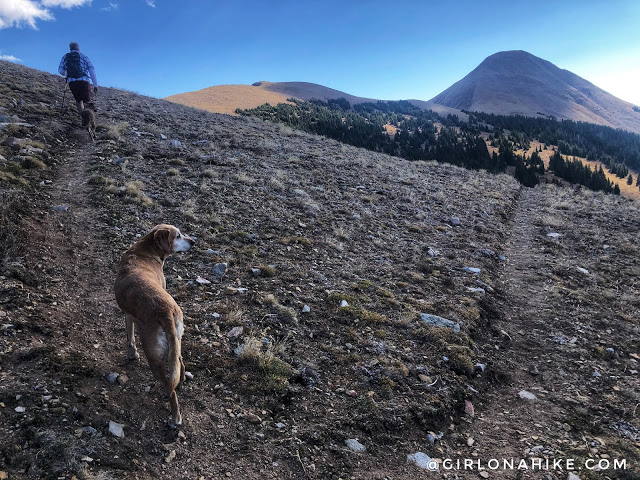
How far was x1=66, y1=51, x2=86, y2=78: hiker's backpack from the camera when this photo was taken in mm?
12141

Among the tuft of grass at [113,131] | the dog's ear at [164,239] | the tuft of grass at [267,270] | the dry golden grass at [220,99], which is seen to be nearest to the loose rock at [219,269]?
the tuft of grass at [267,270]

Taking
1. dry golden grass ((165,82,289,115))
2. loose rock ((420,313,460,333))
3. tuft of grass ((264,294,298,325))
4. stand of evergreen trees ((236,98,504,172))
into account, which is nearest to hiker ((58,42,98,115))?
tuft of grass ((264,294,298,325))

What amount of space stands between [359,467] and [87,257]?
18.9ft

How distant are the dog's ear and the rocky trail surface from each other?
1.26 meters

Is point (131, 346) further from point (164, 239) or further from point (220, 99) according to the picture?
point (220, 99)

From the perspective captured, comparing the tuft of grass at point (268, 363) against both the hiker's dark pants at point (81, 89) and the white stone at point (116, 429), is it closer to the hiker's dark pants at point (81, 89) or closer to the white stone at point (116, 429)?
the white stone at point (116, 429)

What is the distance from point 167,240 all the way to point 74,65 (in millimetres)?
11341

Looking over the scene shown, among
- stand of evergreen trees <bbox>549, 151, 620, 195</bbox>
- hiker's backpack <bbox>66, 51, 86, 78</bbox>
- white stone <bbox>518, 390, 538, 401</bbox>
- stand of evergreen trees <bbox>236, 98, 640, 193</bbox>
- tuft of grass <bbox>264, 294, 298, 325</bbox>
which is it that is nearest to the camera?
white stone <bbox>518, 390, 538, 401</bbox>

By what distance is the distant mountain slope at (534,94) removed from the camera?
134 metres

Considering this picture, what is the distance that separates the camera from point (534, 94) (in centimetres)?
14938

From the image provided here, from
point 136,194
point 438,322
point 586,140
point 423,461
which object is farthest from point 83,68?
point 586,140

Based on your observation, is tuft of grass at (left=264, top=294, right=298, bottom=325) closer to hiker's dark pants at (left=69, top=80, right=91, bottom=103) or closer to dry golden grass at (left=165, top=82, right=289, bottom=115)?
hiker's dark pants at (left=69, top=80, right=91, bottom=103)

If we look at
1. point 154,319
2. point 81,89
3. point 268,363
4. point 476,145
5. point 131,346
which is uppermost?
point 476,145

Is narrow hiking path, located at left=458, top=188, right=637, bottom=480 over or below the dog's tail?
below
